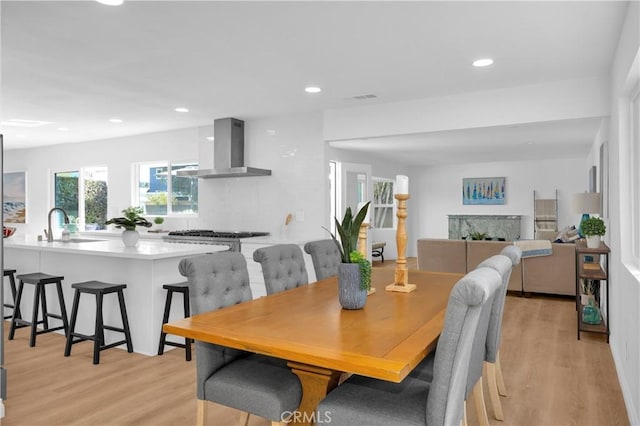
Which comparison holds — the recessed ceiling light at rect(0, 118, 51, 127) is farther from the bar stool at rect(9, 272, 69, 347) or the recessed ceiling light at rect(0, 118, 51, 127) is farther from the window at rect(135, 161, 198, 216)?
the bar stool at rect(9, 272, 69, 347)

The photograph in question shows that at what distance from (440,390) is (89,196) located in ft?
27.6

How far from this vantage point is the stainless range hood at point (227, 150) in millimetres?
6176

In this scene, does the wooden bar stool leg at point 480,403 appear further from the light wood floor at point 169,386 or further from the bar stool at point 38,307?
the bar stool at point 38,307

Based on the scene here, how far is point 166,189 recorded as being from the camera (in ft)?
24.8

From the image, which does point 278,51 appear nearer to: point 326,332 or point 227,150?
point 326,332

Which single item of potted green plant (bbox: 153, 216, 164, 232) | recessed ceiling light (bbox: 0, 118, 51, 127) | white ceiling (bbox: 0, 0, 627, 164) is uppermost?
recessed ceiling light (bbox: 0, 118, 51, 127)

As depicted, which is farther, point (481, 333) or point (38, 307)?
point (38, 307)

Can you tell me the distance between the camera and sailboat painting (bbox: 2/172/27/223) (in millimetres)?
9547

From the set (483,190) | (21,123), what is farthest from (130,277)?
(483,190)

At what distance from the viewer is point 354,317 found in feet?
6.56

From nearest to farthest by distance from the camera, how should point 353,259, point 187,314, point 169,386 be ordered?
point 353,259
point 169,386
point 187,314

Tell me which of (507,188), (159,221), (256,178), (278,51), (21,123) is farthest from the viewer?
(507,188)

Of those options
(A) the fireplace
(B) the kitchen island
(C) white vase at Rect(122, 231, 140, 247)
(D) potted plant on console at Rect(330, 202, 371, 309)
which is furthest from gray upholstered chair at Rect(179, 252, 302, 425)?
(A) the fireplace

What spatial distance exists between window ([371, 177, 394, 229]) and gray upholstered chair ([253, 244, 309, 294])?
22.4 feet
